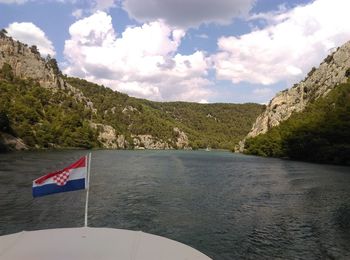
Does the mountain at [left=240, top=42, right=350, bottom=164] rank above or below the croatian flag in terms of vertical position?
above

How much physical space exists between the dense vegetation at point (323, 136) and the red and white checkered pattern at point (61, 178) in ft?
285

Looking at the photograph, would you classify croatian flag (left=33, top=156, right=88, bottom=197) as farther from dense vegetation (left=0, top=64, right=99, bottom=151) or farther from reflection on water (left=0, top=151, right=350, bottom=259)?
dense vegetation (left=0, top=64, right=99, bottom=151)

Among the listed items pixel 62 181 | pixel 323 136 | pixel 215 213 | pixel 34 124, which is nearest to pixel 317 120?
pixel 323 136

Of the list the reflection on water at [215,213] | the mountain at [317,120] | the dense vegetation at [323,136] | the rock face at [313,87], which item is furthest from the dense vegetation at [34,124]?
the reflection on water at [215,213]

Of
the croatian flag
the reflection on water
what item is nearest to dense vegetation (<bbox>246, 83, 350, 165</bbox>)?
the reflection on water

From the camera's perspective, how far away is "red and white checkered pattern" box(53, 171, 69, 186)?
12812 mm

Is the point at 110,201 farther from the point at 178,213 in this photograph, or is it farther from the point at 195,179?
the point at 195,179

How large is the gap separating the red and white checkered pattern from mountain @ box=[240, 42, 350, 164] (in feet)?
285

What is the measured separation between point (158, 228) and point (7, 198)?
1604 cm

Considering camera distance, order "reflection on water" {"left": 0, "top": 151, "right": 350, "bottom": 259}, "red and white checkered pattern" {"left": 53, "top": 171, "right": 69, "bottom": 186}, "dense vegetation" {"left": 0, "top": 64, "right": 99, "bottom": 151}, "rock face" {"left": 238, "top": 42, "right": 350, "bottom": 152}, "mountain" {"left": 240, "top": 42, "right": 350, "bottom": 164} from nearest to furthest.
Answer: "red and white checkered pattern" {"left": 53, "top": 171, "right": 69, "bottom": 186}, "reflection on water" {"left": 0, "top": 151, "right": 350, "bottom": 259}, "mountain" {"left": 240, "top": 42, "right": 350, "bottom": 164}, "dense vegetation" {"left": 0, "top": 64, "right": 99, "bottom": 151}, "rock face" {"left": 238, "top": 42, "right": 350, "bottom": 152}

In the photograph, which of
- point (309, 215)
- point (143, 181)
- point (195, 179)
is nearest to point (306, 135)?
point (195, 179)

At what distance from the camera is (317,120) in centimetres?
11412

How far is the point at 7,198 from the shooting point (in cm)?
3559

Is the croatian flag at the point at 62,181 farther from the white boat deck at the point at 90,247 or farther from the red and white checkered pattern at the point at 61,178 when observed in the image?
the white boat deck at the point at 90,247
